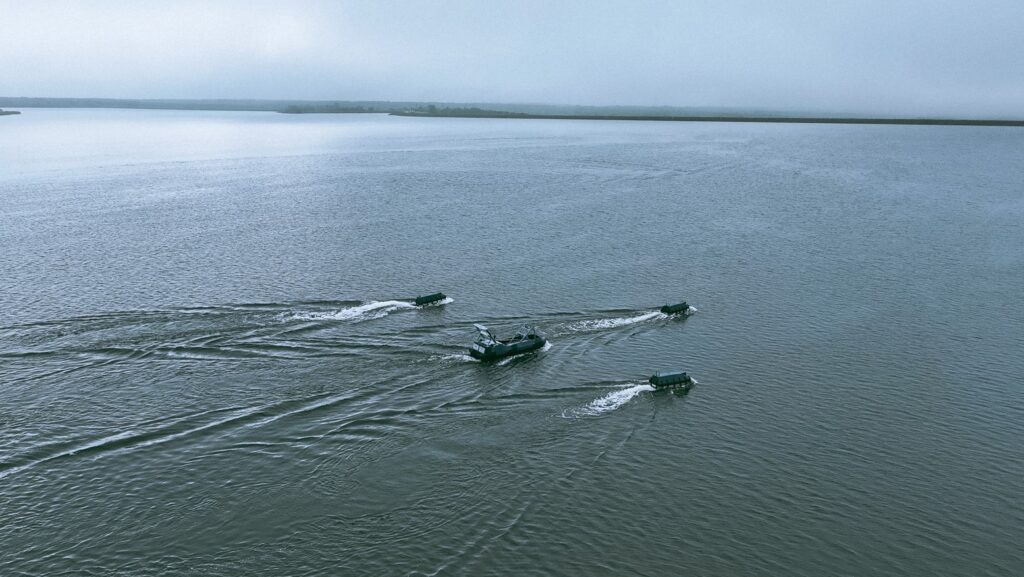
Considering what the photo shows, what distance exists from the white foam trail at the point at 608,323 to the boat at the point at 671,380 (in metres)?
17.5

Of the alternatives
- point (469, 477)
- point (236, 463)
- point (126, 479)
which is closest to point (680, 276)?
point (469, 477)

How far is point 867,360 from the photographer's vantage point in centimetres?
9156

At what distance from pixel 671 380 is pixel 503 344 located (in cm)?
2022

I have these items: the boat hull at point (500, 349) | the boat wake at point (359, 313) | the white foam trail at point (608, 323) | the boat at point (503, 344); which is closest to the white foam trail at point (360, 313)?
the boat wake at point (359, 313)

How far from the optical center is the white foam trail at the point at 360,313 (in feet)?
325

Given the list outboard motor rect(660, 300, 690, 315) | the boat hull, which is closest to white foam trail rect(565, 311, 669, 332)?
outboard motor rect(660, 300, 690, 315)

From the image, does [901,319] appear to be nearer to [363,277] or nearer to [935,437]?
[935,437]

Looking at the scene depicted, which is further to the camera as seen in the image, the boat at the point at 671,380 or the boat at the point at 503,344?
the boat at the point at 503,344

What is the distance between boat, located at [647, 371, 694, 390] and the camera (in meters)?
81.6

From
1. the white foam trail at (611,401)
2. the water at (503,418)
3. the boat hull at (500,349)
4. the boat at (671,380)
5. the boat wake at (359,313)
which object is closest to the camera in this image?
the water at (503,418)

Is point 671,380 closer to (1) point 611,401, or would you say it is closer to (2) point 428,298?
(1) point 611,401

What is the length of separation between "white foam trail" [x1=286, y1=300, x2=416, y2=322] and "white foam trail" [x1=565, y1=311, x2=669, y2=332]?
79.1 ft

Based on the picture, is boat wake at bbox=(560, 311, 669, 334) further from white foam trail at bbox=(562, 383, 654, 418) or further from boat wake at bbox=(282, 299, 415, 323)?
boat wake at bbox=(282, 299, 415, 323)

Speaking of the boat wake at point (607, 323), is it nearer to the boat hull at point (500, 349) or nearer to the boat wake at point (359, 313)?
the boat hull at point (500, 349)
